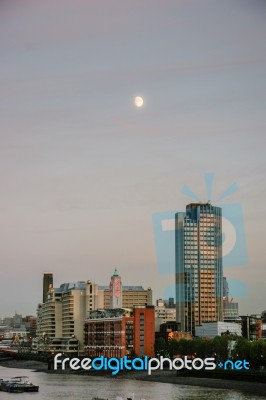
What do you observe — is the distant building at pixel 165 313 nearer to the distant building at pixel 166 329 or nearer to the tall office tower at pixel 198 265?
the tall office tower at pixel 198 265

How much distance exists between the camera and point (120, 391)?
1552 centimetres

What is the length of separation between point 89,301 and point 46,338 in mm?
3728

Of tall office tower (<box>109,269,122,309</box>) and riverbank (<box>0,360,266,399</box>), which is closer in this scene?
riverbank (<box>0,360,266,399</box>)

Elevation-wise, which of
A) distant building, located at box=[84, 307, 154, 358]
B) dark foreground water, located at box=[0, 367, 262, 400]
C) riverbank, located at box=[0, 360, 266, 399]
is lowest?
dark foreground water, located at box=[0, 367, 262, 400]

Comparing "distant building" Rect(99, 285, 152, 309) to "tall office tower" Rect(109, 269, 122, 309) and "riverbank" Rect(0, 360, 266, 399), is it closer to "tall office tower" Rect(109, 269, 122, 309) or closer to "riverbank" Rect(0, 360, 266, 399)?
"tall office tower" Rect(109, 269, 122, 309)

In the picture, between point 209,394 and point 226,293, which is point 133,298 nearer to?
point 226,293

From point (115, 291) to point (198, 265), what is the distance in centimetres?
713

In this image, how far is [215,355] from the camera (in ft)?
69.5

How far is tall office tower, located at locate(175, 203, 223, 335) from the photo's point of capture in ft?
118

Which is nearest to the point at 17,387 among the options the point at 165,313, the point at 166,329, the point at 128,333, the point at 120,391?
the point at 120,391

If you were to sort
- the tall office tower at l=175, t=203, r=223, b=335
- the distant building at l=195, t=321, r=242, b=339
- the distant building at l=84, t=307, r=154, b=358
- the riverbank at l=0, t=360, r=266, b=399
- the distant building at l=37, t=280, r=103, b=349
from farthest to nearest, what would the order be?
the tall office tower at l=175, t=203, r=223, b=335
the distant building at l=37, t=280, r=103, b=349
the distant building at l=195, t=321, r=242, b=339
the distant building at l=84, t=307, r=154, b=358
the riverbank at l=0, t=360, r=266, b=399

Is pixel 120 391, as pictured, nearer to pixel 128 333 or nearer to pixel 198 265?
pixel 128 333

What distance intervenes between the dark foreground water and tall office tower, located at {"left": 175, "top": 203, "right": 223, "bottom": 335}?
57.4 feet

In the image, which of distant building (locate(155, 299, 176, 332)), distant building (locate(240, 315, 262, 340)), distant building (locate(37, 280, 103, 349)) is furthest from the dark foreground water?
distant building (locate(155, 299, 176, 332))
